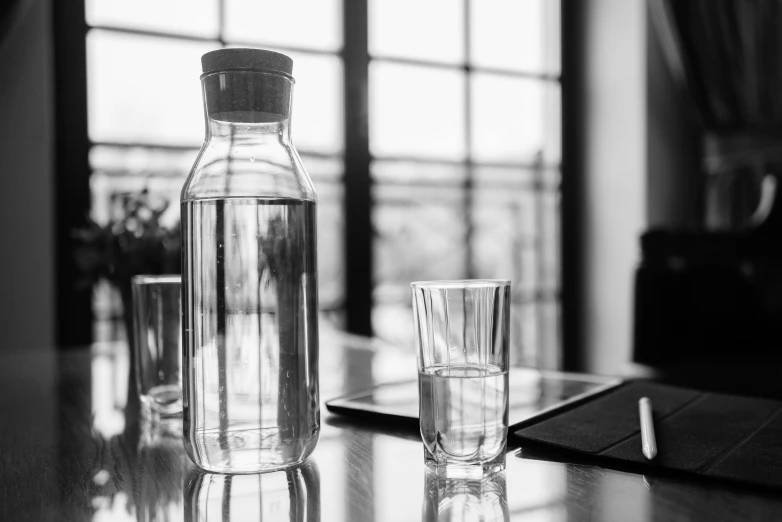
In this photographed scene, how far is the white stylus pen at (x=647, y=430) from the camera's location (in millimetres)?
454

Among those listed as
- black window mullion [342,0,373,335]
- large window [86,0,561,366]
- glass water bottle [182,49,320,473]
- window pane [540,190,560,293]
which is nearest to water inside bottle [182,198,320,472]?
glass water bottle [182,49,320,473]

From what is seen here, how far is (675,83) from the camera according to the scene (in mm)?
3154

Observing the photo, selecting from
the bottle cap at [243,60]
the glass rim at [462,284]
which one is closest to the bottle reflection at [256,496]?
the glass rim at [462,284]

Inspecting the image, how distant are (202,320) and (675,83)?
316 cm

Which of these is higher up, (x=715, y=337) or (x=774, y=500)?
(x=774, y=500)

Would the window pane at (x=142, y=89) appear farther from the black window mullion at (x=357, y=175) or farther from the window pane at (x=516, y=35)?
the window pane at (x=516, y=35)

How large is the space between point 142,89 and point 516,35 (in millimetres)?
1663

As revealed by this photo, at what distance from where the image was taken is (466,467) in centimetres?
43

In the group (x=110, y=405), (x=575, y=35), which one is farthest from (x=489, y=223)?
(x=110, y=405)

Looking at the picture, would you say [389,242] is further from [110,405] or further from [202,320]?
[202,320]

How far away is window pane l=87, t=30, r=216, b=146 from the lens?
2.29m

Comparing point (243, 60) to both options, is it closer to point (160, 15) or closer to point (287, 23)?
point (160, 15)

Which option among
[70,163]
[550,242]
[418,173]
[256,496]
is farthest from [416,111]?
[256,496]

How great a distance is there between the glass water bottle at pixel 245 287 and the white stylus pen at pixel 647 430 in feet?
0.71
